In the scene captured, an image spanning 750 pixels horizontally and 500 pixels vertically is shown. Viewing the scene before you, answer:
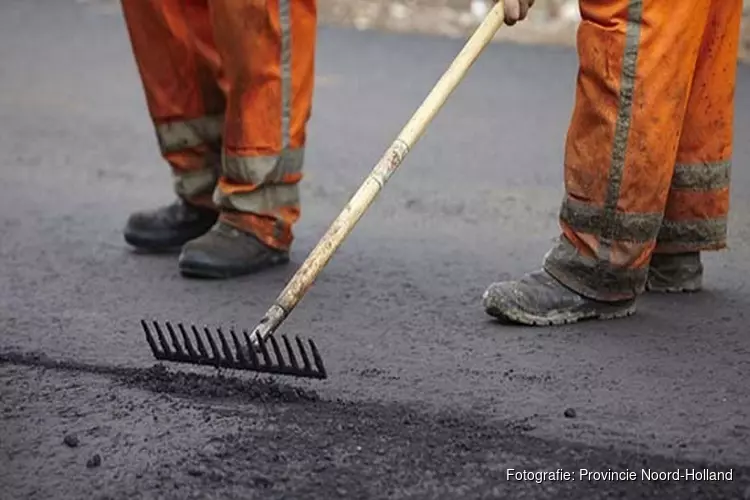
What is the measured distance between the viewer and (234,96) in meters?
3.64

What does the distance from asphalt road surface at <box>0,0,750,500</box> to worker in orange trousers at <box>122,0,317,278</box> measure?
10cm

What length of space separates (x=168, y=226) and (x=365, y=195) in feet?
3.59

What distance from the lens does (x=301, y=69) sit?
368 centimetres

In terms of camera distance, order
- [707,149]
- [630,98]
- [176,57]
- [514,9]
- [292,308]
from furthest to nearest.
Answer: [176,57] < [707,149] < [514,9] < [630,98] < [292,308]

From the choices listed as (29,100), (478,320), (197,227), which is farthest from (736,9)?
(29,100)

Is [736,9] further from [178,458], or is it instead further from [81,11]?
[81,11]

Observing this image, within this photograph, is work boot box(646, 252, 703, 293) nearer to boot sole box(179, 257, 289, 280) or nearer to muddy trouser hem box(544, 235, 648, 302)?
muddy trouser hem box(544, 235, 648, 302)

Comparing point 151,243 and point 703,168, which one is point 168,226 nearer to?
point 151,243

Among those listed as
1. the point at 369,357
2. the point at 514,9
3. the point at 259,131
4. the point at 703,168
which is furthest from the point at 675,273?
the point at 259,131

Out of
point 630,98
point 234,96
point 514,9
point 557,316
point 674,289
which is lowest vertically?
point 674,289

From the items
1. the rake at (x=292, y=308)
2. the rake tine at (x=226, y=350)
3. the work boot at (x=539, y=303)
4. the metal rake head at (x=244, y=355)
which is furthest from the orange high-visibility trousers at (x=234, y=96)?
the rake tine at (x=226, y=350)

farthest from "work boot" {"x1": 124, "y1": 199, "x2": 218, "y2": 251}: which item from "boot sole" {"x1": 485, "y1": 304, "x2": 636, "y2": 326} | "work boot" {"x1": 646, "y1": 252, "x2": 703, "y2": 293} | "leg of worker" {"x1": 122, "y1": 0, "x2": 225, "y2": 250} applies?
"work boot" {"x1": 646, "y1": 252, "x2": 703, "y2": 293}

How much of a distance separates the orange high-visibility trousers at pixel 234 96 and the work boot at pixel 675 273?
89 cm

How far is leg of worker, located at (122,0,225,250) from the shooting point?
3.77m
